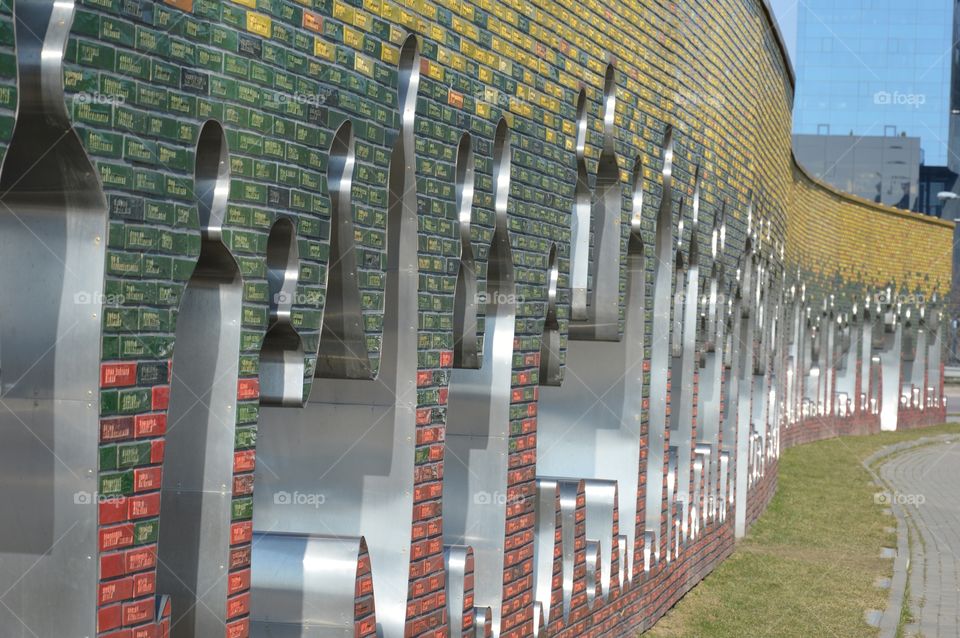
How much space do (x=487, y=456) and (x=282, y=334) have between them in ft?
8.51

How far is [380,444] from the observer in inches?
237

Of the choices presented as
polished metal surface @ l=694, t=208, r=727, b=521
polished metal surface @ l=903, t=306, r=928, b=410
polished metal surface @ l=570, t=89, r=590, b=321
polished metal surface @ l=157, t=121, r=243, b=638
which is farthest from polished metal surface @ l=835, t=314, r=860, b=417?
polished metal surface @ l=157, t=121, r=243, b=638

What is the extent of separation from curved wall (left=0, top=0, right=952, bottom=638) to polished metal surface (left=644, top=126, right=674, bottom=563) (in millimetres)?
27

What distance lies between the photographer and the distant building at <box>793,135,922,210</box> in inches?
3118

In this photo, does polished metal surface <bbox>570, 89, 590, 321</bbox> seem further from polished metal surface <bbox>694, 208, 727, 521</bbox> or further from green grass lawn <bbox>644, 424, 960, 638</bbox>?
polished metal surface <bbox>694, 208, 727, 521</bbox>

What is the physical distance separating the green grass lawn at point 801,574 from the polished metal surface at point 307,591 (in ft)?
17.3

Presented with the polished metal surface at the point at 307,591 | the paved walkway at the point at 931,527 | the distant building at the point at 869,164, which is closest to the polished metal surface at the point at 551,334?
the polished metal surface at the point at 307,591

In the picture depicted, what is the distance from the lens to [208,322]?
4.51 metres

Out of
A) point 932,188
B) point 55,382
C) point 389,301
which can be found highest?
point 932,188

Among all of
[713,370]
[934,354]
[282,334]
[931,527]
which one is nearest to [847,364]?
[934,354]

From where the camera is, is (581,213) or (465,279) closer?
(465,279)

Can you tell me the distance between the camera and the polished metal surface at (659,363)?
423 inches

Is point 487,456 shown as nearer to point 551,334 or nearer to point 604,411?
point 551,334

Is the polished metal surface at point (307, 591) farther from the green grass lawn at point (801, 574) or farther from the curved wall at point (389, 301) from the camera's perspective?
the green grass lawn at point (801, 574)
